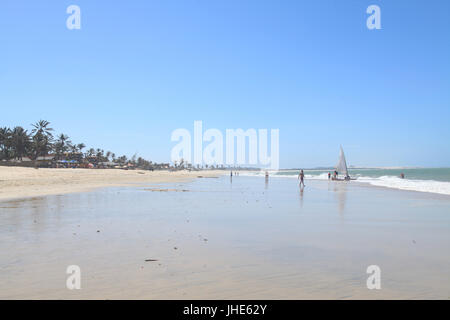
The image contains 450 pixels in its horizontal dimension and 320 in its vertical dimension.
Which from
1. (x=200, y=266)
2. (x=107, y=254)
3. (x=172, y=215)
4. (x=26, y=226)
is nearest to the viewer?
(x=200, y=266)

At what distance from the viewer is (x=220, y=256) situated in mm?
6945

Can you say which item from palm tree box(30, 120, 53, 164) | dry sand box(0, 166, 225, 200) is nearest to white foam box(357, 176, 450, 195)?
dry sand box(0, 166, 225, 200)

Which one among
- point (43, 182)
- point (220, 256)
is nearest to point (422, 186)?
point (220, 256)

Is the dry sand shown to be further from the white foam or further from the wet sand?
the white foam

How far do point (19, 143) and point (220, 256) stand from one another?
352 feet

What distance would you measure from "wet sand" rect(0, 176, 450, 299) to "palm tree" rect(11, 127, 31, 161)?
97442 millimetres

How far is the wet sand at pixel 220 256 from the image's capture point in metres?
5.00

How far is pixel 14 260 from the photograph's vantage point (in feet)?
20.9

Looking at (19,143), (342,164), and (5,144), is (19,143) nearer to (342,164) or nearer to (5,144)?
(5,144)

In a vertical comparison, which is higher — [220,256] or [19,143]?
[19,143]

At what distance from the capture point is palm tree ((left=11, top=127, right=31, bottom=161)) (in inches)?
3588
